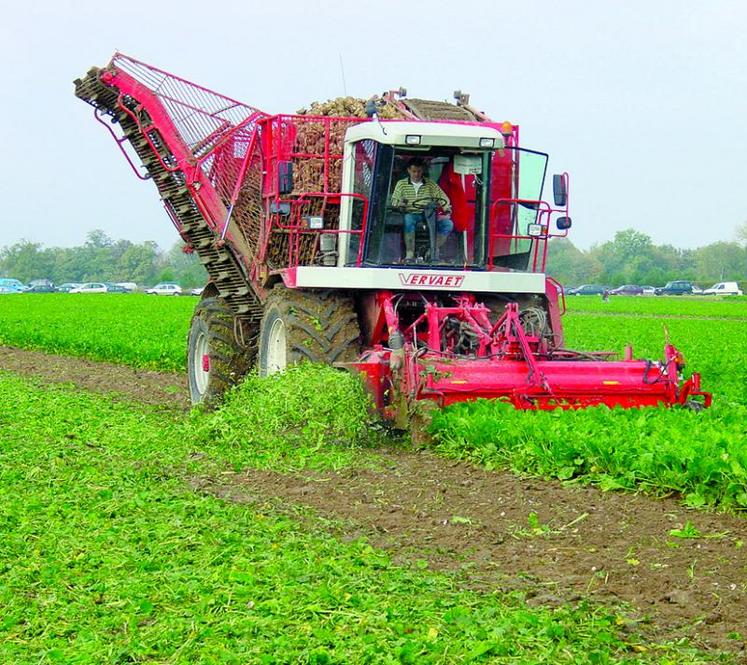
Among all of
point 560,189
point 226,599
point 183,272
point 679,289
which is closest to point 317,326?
point 560,189

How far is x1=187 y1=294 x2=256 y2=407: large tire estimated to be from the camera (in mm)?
12625

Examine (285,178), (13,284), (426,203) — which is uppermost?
(285,178)

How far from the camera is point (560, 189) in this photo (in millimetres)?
10438

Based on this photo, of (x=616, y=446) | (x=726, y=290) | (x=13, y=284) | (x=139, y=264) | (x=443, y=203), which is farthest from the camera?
(x=139, y=264)

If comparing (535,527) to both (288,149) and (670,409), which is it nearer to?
(670,409)

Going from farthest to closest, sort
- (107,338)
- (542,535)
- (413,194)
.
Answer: (107,338) < (413,194) < (542,535)

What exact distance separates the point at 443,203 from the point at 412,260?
586 millimetres

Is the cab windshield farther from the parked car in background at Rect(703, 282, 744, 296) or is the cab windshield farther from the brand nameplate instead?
the parked car in background at Rect(703, 282, 744, 296)

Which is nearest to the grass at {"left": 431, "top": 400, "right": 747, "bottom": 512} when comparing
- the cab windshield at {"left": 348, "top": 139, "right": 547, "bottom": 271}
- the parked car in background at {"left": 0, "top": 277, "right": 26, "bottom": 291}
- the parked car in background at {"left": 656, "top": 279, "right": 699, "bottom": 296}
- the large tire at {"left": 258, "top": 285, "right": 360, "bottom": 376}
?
the large tire at {"left": 258, "top": 285, "right": 360, "bottom": 376}

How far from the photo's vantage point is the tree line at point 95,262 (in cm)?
11675

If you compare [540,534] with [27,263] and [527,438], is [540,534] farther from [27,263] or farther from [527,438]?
[27,263]

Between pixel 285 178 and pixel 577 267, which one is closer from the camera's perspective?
pixel 285 178

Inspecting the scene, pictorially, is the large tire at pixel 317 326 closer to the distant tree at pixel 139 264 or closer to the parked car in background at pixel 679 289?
the parked car in background at pixel 679 289

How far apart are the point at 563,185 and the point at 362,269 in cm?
194
